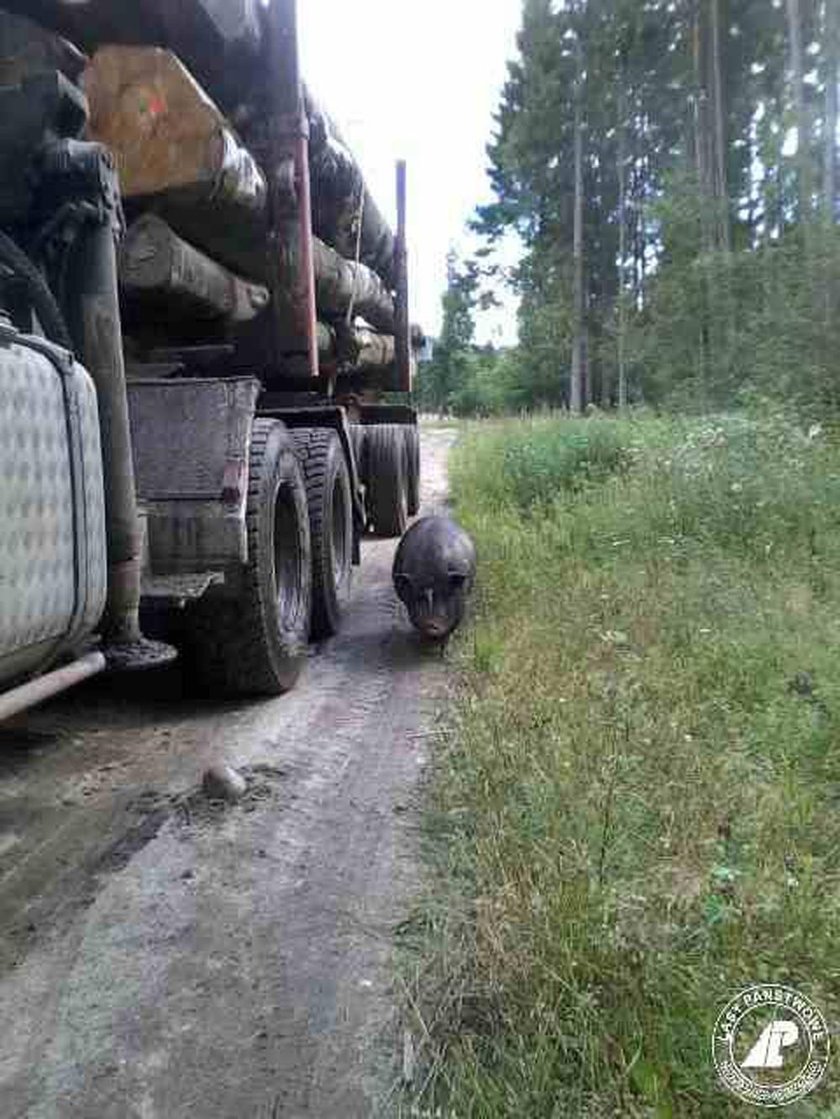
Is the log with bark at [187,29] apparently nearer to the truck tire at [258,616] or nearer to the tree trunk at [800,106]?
the truck tire at [258,616]

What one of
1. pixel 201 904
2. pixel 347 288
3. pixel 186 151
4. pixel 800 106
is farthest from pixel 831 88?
pixel 201 904

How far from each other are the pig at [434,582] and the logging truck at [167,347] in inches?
18.0

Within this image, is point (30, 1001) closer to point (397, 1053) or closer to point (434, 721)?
point (397, 1053)

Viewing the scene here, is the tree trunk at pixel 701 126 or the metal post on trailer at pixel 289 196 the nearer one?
the metal post on trailer at pixel 289 196

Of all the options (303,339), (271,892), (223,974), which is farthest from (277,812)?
(303,339)

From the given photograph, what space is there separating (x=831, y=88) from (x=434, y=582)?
60.0 feet

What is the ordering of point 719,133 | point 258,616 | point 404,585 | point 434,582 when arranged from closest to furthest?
point 258,616 → point 434,582 → point 404,585 → point 719,133

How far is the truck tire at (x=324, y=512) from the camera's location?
5.19 metres

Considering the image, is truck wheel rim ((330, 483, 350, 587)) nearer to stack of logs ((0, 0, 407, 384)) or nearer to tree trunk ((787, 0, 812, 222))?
stack of logs ((0, 0, 407, 384))

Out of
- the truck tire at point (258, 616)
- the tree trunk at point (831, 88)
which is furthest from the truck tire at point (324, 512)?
the tree trunk at point (831, 88)

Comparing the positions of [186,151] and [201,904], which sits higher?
[186,151]

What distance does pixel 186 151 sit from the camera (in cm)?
364

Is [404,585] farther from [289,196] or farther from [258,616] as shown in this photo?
[289,196]

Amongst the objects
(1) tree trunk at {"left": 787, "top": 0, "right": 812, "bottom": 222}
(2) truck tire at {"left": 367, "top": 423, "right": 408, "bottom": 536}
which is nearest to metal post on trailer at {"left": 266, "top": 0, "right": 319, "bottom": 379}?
(2) truck tire at {"left": 367, "top": 423, "right": 408, "bottom": 536}
